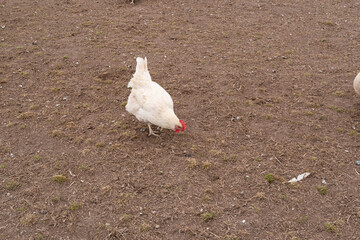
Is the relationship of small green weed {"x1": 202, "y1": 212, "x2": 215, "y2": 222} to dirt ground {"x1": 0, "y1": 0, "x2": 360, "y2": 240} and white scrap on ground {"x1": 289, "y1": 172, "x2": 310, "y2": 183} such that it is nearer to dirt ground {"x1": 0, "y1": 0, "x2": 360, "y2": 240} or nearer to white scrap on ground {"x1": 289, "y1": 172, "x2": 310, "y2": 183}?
dirt ground {"x1": 0, "y1": 0, "x2": 360, "y2": 240}

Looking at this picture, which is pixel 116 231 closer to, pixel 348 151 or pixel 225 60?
pixel 348 151

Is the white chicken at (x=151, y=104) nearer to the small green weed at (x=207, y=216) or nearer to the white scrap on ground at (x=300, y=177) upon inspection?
the small green weed at (x=207, y=216)

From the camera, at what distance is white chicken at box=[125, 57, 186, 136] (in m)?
4.99

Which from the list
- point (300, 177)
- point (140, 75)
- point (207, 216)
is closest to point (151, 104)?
point (140, 75)

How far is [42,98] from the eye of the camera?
650 centimetres

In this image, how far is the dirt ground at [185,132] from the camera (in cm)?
410

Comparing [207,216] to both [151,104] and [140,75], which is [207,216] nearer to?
[151,104]

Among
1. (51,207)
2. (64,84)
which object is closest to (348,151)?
(51,207)

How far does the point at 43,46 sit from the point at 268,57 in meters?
6.74

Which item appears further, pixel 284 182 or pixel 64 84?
pixel 64 84

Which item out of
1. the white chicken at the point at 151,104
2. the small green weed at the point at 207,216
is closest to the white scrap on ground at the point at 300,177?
the small green weed at the point at 207,216

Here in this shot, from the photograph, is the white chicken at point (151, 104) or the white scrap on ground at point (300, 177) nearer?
the white scrap on ground at point (300, 177)

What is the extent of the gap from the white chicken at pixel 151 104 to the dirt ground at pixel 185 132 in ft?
1.81

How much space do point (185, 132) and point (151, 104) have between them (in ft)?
3.42
